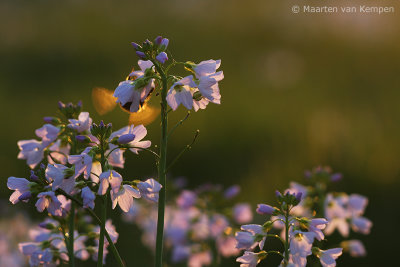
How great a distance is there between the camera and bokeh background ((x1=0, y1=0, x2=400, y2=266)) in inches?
304

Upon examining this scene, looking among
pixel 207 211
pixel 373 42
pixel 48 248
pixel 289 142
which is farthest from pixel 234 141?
pixel 48 248

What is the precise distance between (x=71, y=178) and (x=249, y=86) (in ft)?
35.7

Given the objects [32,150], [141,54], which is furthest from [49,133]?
[141,54]

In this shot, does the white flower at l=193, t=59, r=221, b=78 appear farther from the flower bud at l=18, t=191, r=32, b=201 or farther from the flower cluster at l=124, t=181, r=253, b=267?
the flower cluster at l=124, t=181, r=253, b=267

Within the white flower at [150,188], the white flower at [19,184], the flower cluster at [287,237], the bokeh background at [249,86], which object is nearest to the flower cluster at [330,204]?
the flower cluster at [287,237]

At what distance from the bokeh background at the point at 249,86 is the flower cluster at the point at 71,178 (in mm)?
3022

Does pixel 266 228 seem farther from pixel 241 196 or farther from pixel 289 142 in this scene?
pixel 289 142

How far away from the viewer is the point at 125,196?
2.30 meters

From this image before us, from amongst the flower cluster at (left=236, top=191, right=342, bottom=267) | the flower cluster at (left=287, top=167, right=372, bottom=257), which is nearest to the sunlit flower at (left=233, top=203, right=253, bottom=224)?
the flower cluster at (left=287, top=167, right=372, bottom=257)

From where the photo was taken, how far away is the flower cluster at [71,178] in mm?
2193

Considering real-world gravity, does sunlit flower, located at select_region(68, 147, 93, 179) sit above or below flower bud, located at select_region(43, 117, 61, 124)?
below

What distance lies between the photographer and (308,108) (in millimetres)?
10773

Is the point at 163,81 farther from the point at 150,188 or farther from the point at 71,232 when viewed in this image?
the point at 71,232

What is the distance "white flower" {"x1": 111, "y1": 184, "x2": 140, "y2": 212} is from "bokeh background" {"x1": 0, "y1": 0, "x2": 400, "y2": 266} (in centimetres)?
356
